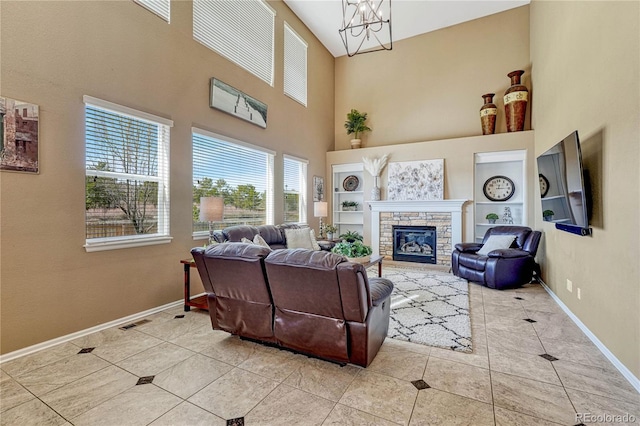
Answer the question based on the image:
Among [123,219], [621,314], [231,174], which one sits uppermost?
[231,174]

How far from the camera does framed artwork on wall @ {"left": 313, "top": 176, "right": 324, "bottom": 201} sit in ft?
23.1

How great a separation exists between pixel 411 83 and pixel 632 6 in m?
5.22

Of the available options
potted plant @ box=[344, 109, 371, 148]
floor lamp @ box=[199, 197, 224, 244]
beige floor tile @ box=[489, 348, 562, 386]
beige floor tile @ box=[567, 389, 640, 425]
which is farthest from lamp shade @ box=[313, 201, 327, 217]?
beige floor tile @ box=[567, 389, 640, 425]

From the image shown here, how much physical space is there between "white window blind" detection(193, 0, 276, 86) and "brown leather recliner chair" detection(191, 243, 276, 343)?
3.39m

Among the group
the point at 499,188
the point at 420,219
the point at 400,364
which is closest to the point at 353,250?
the point at 400,364

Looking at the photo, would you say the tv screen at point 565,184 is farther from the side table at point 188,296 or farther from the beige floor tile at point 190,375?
the side table at point 188,296

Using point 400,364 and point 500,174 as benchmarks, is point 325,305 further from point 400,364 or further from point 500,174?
point 500,174

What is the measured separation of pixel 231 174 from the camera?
15.9 ft

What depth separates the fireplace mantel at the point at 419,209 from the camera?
20.0 feet

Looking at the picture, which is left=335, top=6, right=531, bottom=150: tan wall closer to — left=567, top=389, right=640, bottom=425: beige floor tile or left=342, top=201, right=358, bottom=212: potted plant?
left=342, top=201, right=358, bottom=212: potted plant

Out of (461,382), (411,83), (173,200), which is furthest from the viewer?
(411,83)

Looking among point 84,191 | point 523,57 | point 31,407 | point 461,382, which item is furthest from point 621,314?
point 523,57

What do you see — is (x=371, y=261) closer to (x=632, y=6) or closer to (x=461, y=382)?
(x=461, y=382)

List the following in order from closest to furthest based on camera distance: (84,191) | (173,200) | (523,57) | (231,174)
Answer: (84,191) → (173,200) → (231,174) → (523,57)
